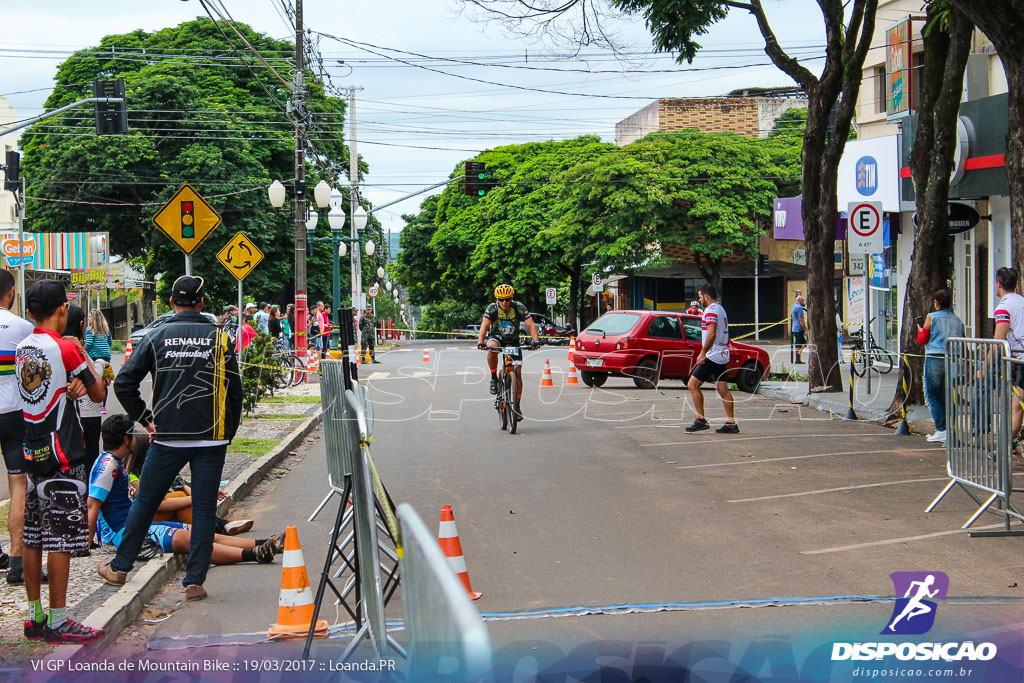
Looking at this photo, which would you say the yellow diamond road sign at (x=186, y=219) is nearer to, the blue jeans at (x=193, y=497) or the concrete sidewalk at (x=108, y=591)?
the concrete sidewalk at (x=108, y=591)

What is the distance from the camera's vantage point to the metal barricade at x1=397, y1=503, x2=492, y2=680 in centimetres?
204

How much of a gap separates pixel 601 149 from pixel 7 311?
51092 millimetres

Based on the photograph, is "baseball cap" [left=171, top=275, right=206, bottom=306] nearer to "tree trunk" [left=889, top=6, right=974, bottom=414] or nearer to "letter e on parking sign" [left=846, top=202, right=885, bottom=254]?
"tree trunk" [left=889, top=6, right=974, bottom=414]

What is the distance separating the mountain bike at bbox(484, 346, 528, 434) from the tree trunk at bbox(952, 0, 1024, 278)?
20.8ft

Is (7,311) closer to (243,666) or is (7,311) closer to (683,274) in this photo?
(243,666)

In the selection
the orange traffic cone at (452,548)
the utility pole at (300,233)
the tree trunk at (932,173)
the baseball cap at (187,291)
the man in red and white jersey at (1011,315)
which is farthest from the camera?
the utility pole at (300,233)

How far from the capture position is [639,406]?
17953 millimetres

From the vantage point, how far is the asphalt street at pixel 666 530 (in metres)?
5.72

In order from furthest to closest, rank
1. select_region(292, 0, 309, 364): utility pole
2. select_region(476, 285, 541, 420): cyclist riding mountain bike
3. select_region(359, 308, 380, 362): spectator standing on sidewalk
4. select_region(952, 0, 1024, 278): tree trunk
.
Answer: select_region(359, 308, 380, 362): spectator standing on sidewalk < select_region(292, 0, 309, 364): utility pole < select_region(476, 285, 541, 420): cyclist riding mountain bike < select_region(952, 0, 1024, 278): tree trunk

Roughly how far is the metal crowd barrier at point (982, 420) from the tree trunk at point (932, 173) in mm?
6181

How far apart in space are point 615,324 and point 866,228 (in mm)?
6375

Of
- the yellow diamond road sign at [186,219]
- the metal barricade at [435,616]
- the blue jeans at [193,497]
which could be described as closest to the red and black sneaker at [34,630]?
the blue jeans at [193,497]

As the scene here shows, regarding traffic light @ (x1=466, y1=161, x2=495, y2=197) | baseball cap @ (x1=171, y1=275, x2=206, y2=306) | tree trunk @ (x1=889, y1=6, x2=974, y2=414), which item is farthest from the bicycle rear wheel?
baseball cap @ (x1=171, y1=275, x2=206, y2=306)

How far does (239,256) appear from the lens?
51.9 ft
